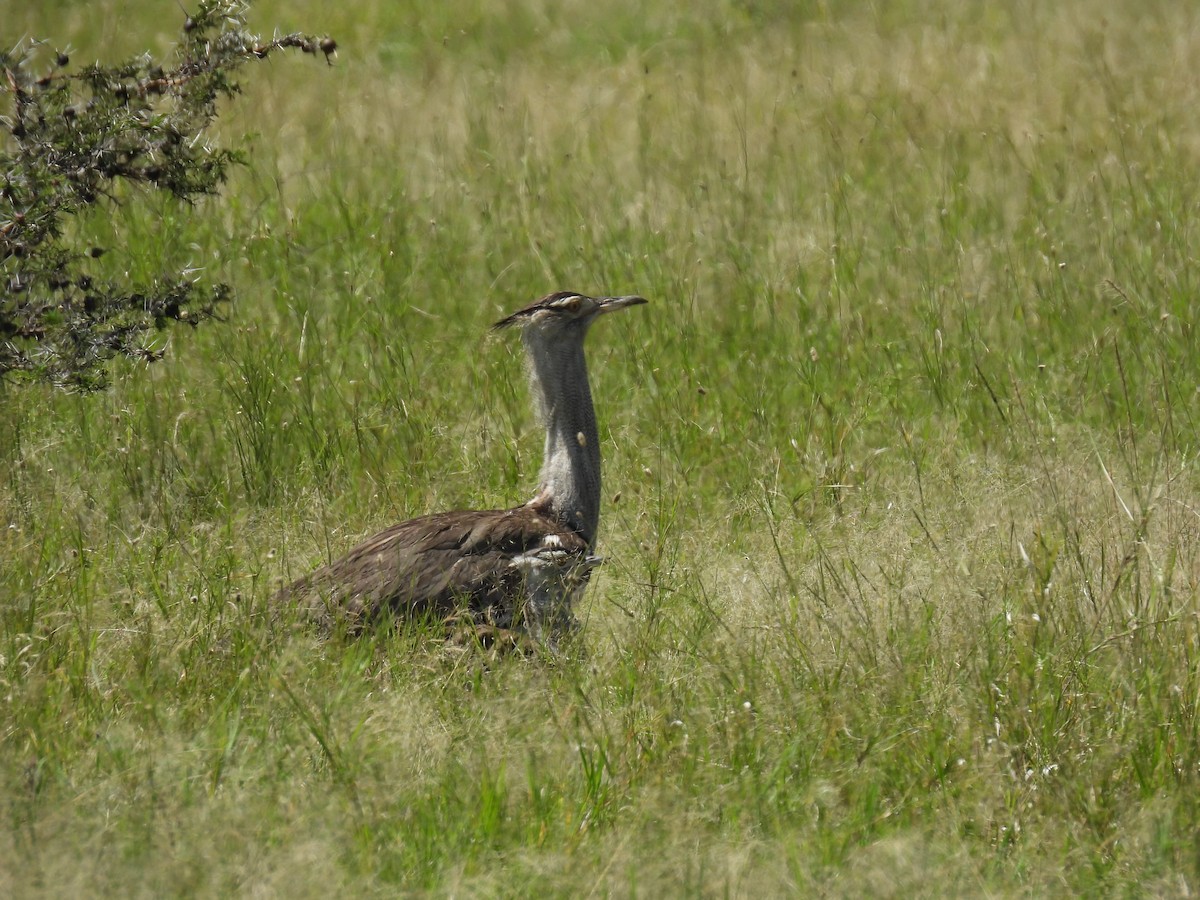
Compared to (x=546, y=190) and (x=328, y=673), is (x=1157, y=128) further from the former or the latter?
(x=328, y=673)

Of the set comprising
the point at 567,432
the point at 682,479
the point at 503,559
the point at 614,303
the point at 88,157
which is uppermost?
the point at 88,157

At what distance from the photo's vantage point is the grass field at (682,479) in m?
3.70

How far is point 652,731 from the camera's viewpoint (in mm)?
4168

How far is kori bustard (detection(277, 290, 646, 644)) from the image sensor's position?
4758 millimetres

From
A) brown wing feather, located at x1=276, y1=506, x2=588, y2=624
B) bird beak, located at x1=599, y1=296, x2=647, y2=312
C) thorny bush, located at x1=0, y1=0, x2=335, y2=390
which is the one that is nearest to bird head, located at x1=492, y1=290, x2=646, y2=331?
bird beak, located at x1=599, y1=296, x2=647, y2=312

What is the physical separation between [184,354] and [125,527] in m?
1.33

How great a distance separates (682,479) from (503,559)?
51.5 inches

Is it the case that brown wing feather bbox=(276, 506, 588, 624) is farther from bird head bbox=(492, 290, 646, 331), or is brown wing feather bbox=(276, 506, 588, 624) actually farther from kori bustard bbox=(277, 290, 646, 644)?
bird head bbox=(492, 290, 646, 331)

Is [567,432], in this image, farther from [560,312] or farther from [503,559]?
[503,559]

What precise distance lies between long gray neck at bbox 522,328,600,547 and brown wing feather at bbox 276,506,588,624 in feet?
0.64

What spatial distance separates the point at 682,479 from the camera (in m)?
6.07

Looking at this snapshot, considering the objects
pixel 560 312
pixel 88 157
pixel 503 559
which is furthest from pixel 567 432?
pixel 88 157

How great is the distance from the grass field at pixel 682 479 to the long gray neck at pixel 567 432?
0.97 ft

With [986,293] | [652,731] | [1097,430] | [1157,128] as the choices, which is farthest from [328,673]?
[1157,128]
